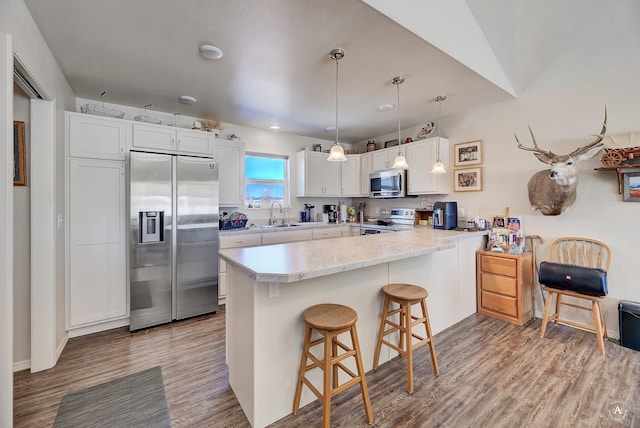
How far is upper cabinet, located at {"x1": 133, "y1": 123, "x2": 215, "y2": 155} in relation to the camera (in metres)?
3.04

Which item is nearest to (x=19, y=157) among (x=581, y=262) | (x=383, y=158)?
(x=383, y=158)

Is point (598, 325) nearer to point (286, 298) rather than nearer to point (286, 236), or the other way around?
point (286, 298)

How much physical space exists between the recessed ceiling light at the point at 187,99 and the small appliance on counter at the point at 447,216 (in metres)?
3.38

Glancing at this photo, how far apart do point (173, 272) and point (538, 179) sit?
4.17m

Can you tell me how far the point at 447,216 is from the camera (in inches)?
141

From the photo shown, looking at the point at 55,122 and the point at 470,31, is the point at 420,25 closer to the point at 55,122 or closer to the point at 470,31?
the point at 470,31

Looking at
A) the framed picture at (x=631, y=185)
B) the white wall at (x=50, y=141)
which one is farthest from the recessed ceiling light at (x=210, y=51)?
the framed picture at (x=631, y=185)

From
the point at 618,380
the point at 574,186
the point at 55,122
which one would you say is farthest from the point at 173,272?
the point at 574,186

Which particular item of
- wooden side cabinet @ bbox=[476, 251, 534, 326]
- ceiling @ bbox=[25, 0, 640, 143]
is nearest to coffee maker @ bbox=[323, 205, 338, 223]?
ceiling @ bbox=[25, 0, 640, 143]

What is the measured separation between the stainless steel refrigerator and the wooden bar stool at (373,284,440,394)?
7.06 ft

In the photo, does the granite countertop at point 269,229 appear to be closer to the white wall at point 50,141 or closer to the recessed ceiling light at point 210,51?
the white wall at point 50,141

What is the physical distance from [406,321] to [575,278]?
6.10ft

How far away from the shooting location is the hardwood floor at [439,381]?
5.57ft

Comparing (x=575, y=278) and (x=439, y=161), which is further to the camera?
(x=439, y=161)
